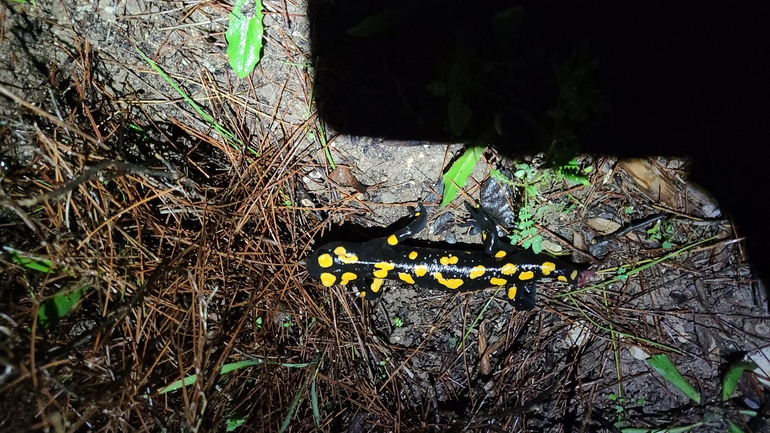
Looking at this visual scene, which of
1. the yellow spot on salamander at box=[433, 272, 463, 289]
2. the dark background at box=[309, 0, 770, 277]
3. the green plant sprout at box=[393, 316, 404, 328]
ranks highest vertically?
→ the dark background at box=[309, 0, 770, 277]

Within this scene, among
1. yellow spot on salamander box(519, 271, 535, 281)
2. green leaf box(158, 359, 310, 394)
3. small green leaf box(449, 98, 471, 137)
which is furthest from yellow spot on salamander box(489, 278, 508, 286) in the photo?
green leaf box(158, 359, 310, 394)

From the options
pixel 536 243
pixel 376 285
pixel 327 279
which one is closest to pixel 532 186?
pixel 536 243

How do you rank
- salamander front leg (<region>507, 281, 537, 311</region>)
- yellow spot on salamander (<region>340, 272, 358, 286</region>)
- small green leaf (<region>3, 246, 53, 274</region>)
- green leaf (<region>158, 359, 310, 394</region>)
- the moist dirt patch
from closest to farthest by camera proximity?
Result: small green leaf (<region>3, 246, 53, 274</region>)
green leaf (<region>158, 359, 310, 394</region>)
the moist dirt patch
yellow spot on salamander (<region>340, 272, 358, 286</region>)
salamander front leg (<region>507, 281, 537, 311</region>)

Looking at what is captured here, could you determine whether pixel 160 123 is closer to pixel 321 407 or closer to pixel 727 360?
pixel 321 407

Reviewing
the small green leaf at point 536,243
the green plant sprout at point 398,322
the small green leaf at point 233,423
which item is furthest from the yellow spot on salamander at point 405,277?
the small green leaf at point 233,423

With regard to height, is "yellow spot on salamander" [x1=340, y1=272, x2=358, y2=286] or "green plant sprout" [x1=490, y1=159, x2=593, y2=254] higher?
"green plant sprout" [x1=490, y1=159, x2=593, y2=254]

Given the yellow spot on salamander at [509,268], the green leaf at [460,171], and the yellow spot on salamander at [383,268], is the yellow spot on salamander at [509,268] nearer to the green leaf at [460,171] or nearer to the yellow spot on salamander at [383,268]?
the green leaf at [460,171]

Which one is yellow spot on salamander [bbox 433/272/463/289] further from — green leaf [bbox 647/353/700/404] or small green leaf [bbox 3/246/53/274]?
small green leaf [bbox 3/246/53/274]

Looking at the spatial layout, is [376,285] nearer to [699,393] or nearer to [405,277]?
[405,277]
